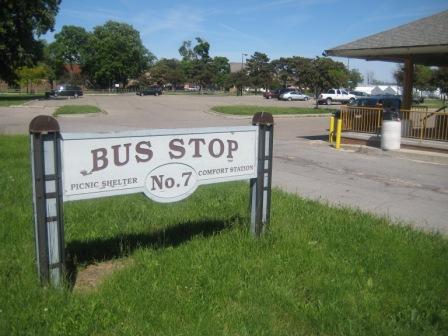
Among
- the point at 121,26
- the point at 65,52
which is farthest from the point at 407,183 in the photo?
the point at 65,52

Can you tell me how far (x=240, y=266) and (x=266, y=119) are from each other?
5.16 feet

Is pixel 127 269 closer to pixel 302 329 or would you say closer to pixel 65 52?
pixel 302 329

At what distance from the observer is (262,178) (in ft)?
16.6

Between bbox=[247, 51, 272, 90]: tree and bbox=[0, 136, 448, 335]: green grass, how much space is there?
278 ft


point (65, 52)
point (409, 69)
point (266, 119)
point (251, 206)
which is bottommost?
point (251, 206)

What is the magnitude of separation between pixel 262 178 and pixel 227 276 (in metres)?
1.27

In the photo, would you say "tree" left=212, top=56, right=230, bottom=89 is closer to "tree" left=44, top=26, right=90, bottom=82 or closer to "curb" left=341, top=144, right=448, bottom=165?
"tree" left=44, top=26, right=90, bottom=82

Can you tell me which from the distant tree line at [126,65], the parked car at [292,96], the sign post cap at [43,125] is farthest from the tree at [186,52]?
the sign post cap at [43,125]

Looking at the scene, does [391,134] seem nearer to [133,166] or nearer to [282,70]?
[133,166]

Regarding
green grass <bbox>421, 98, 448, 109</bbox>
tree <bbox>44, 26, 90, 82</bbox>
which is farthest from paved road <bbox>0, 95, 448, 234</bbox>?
tree <bbox>44, 26, 90, 82</bbox>

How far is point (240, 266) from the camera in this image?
14.4 feet

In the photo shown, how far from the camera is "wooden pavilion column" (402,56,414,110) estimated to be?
16.3 meters

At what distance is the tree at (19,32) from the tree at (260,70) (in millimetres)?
43219

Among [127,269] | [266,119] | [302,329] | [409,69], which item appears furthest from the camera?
[409,69]
